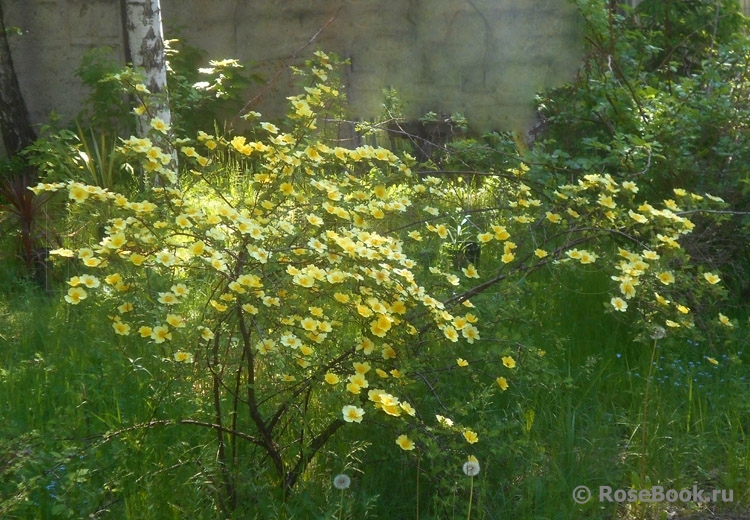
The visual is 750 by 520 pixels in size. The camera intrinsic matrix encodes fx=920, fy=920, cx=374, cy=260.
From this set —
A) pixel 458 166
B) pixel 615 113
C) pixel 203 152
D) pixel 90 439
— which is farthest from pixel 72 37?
pixel 90 439

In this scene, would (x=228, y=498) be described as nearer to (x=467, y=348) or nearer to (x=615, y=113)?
(x=467, y=348)

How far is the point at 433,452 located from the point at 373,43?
18.7ft

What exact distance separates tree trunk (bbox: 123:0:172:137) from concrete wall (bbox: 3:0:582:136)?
2.05 metres

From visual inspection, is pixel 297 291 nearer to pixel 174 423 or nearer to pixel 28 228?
pixel 174 423

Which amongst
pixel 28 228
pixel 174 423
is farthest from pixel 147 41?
pixel 174 423

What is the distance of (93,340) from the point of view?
12.8ft

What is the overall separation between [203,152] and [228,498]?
506 centimetres

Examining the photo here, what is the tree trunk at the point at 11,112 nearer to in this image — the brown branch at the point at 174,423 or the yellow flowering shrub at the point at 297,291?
the yellow flowering shrub at the point at 297,291

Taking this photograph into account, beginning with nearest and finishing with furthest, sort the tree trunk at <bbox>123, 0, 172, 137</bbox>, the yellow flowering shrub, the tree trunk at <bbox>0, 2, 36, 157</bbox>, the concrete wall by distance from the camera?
the yellow flowering shrub, the tree trunk at <bbox>123, 0, 172, 137</bbox>, the tree trunk at <bbox>0, 2, 36, 157</bbox>, the concrete wall

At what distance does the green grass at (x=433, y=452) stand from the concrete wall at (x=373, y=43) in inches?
154

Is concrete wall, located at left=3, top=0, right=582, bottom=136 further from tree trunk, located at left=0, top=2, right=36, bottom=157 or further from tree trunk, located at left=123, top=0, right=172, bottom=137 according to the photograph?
tree trunk, located at left=123, top=0, right=172, bottom=137

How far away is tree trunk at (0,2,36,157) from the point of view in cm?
707

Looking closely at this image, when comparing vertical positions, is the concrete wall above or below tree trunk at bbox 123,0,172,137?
below

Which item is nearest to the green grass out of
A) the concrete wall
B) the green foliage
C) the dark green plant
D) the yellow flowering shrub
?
the green foliage
